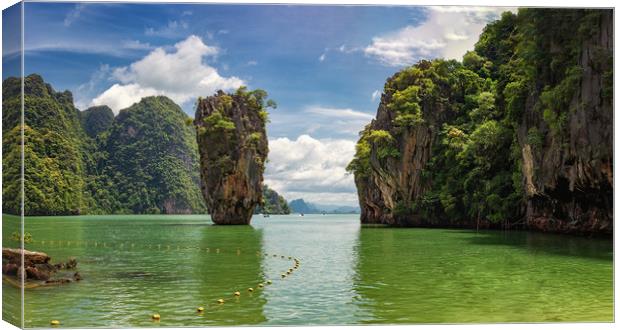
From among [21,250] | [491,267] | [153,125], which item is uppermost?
[153,125]

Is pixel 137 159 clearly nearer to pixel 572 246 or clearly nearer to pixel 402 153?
pixel 402 153

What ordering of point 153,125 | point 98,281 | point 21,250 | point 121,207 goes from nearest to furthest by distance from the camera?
point 21,250, point 98,281, point 121,207, point 153,125

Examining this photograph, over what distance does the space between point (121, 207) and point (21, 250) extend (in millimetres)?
76773

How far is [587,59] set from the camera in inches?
627

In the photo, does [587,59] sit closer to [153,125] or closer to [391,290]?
[391,290]

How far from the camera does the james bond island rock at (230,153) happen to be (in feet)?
141

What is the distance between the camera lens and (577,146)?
58.2ft

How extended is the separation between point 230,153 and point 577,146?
1105 inches

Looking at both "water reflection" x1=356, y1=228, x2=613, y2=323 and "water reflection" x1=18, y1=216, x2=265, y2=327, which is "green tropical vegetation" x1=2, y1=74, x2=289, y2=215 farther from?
"water reflection" x1=356, y1=228, x2=613, y2=323

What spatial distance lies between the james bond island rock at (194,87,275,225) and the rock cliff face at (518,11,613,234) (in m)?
20.5

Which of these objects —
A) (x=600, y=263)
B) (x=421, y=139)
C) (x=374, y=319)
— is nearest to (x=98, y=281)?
(x=374, y=319)

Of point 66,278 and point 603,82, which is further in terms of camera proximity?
point 603,82

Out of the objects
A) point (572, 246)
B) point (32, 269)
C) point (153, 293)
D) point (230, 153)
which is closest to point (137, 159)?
point (230, 153)

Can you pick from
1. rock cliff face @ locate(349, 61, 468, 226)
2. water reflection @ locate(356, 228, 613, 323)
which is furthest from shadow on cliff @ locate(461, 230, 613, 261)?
rock cliff face @ locate(349, 61, 468, 226)
